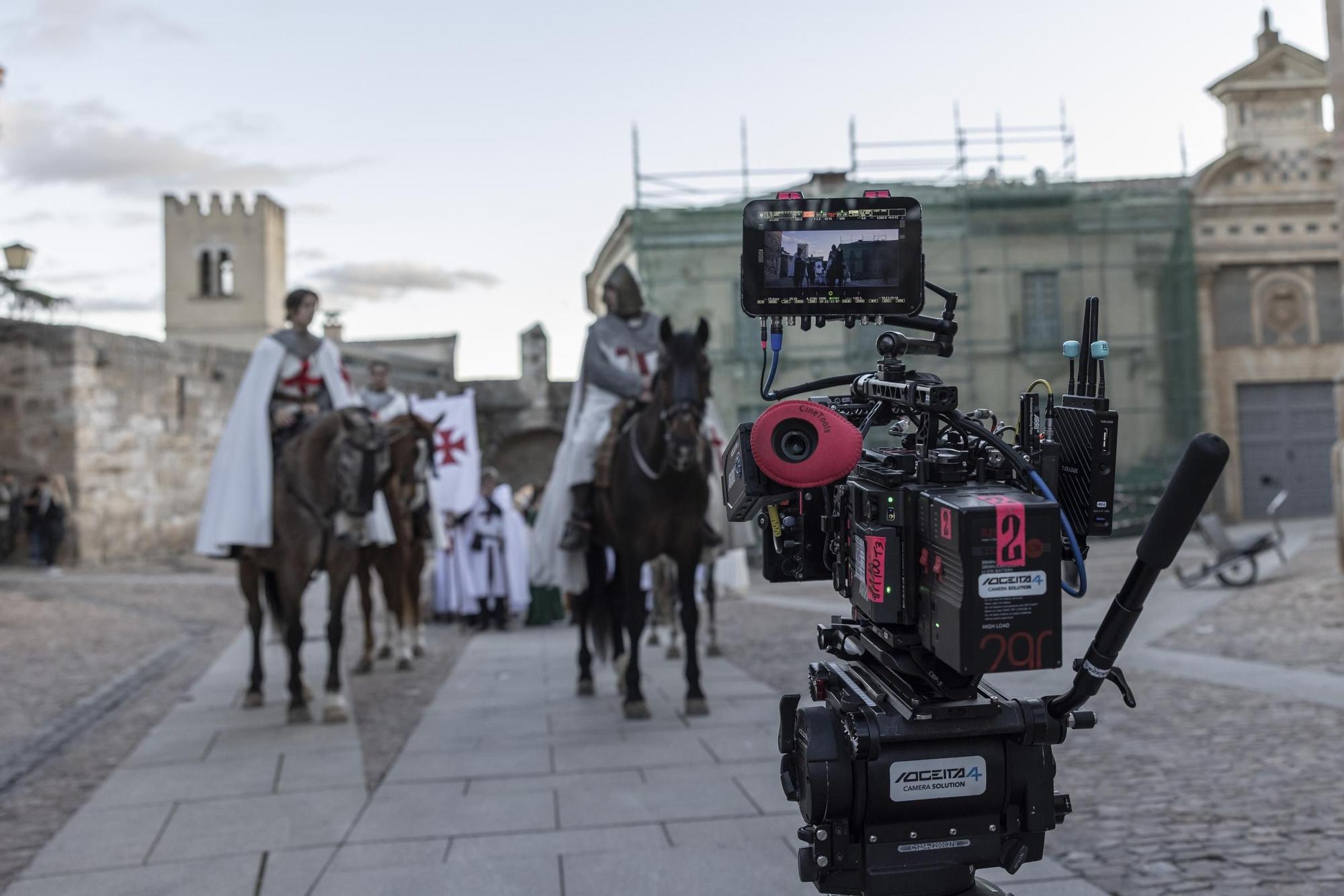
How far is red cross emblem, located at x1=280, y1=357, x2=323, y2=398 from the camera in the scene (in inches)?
305

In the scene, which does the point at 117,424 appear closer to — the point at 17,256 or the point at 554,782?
the point at 17,256

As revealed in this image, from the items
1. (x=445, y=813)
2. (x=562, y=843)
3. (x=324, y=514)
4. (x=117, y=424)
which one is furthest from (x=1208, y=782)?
(x=117, y=424)

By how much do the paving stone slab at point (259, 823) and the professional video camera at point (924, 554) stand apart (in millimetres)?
2733

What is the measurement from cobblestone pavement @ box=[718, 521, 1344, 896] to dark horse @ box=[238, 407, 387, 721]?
2.77m

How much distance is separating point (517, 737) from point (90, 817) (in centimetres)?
214

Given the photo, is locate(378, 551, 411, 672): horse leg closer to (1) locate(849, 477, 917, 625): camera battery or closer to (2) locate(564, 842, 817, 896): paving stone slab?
(2) locate(564, 842, 817, 896): paving stone slab

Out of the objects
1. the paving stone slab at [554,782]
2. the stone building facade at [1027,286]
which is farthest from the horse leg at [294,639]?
the stone building facade at [1027,286]

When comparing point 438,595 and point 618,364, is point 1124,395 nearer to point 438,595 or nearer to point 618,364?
point 438,595

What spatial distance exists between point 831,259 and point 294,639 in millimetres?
5339

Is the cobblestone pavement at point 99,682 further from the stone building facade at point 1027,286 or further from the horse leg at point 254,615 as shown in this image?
the stone building facade at point 1027,286

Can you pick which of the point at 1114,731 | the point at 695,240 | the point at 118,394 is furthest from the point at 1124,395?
the point at 1114,731

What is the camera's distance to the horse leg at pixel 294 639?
700 centimetres

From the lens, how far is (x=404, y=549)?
982cm

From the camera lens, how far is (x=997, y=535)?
200 centimetres
